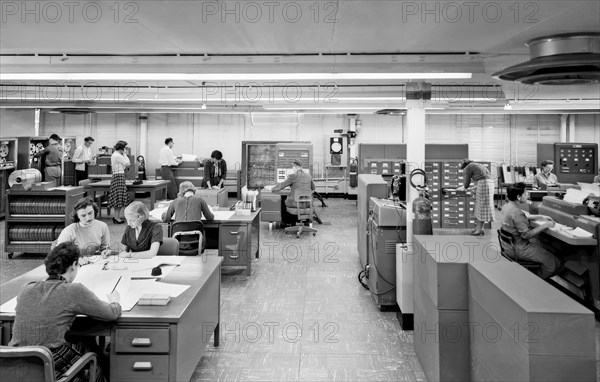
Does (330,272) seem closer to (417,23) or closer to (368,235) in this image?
(368,235)

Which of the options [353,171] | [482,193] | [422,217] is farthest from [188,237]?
[353,171]

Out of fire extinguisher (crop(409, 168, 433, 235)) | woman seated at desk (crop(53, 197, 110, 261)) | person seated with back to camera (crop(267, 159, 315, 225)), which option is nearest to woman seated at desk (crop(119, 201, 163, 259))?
woman seated at desk (crop(53, 197, 110, 261))

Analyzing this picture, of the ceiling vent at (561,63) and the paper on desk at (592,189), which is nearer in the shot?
the ceiling vent at (561,63)

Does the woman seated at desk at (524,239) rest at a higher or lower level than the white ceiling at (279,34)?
lower

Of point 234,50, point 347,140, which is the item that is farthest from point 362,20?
point 347,140

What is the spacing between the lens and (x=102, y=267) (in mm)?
3205

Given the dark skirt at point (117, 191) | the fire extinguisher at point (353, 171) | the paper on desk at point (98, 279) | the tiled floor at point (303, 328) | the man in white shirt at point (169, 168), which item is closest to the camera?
the paper on desk at point (98, 279)

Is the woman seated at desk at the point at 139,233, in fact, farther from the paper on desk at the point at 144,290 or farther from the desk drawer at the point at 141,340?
the desk drawer at the point at 141,340

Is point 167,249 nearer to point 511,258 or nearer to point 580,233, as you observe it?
point 511,258

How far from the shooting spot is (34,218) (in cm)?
640

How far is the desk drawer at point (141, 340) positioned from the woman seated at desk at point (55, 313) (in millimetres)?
129

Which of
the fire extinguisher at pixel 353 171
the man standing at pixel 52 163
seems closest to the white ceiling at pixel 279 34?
the man standing at pixel 52 163

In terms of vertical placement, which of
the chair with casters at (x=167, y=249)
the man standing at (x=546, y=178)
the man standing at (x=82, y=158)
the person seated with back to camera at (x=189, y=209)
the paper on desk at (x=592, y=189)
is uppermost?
the man standing at (x=82, y=158)

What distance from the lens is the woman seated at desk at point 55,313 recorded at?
2105 mm
